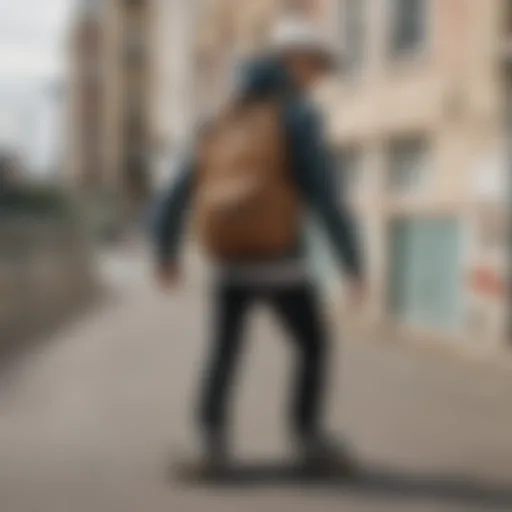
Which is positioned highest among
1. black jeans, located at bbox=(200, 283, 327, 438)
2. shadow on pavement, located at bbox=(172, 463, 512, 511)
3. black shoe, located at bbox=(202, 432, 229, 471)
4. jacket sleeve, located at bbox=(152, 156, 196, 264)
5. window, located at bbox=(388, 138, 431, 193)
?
window, located at bbox=(388, 138, 431, 193)

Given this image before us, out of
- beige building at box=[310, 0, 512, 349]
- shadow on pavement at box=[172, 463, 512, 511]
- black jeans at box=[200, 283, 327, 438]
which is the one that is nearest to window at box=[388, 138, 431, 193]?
beige building at box=[310, 0, 512, 349]

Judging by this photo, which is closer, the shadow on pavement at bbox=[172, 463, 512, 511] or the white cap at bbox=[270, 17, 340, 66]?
the white cap at bbox=[270, 17, 340, 66]

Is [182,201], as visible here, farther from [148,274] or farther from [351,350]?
[351,350]

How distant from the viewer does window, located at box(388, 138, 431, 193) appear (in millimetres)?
810

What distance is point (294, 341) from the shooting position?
77cm

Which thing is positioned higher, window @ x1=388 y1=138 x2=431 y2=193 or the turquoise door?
window @ x1=388 y1=138 x2=431 y2=193

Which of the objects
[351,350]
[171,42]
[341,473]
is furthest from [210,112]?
[341,473]

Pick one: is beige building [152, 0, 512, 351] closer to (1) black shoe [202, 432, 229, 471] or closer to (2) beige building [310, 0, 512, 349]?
(2) beige building [310, 0, 512, 349]

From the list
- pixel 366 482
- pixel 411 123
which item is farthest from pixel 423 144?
pixel 366 482

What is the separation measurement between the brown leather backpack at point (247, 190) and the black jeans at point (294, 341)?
0.03m

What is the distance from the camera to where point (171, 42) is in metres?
0.69

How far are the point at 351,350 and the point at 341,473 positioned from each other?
12 centimetres

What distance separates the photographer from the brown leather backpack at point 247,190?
75 centimetres

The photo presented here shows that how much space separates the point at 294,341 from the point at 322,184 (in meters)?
0.12
